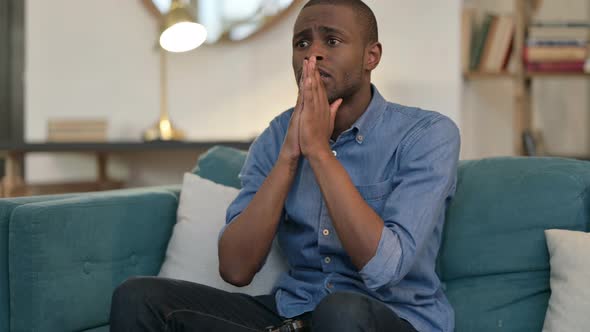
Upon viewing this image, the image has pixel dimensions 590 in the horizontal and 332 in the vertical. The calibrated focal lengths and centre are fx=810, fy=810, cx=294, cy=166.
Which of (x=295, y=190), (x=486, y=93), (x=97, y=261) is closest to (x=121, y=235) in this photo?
(x=97, y=261)

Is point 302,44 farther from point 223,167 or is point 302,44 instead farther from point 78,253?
point 78,253

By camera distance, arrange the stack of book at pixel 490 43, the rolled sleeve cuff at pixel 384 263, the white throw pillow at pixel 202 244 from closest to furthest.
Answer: the rolled sleeve cuff at pixel 384 263
the white throw pillow at pixel 202 244
the stack of book at pixel 490 43

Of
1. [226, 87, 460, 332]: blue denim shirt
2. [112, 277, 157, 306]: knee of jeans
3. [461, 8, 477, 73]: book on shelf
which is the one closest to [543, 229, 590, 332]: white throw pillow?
[226, 87, 460, 332]: blue denim shirt

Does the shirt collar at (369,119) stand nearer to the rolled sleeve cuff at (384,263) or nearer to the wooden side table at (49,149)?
the rolled sleeve cuff at (384,263)

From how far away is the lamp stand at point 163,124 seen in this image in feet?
11.3

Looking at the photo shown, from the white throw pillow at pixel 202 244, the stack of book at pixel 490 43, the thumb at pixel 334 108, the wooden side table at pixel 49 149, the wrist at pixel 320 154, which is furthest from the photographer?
the stack of book at pixel 490 43

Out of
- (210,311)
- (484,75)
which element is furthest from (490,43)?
(210,311)

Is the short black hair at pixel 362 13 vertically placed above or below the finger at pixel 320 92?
above

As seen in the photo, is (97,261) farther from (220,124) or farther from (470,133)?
(470,133)

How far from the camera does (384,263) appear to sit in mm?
1444

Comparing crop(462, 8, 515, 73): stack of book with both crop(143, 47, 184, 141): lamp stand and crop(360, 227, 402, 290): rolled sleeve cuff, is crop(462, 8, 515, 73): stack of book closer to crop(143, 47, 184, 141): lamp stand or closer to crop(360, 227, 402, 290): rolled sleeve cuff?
crop(143, 47, 184, 141): lamp stand

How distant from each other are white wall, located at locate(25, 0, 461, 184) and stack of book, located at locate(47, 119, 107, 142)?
0.73 feet

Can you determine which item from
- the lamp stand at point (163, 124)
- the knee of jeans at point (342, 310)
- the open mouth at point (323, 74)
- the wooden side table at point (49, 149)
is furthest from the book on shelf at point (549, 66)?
the knee of jeans at point (342, 310)

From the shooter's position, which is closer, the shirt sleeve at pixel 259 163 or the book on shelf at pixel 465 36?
the shirt sleeve at pixel 259 163
